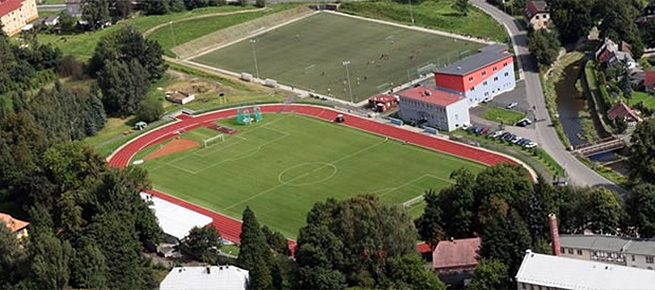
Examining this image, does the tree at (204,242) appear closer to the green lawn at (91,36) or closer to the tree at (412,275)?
the tree at (412,275)

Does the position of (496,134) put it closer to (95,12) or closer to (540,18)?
(540,18)

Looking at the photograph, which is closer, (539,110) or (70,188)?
(70,188)

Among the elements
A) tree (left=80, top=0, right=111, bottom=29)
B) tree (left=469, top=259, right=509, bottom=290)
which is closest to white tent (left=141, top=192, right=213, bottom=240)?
tree (left=469, top=259, right=509, bottom=290)

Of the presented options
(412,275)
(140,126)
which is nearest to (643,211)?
(412,275)

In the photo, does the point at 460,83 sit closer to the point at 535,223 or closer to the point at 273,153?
the point at 273,153

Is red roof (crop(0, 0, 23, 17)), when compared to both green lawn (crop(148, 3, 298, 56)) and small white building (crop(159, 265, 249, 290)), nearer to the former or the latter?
green lawn (crop(148, 3, 298, 56))
